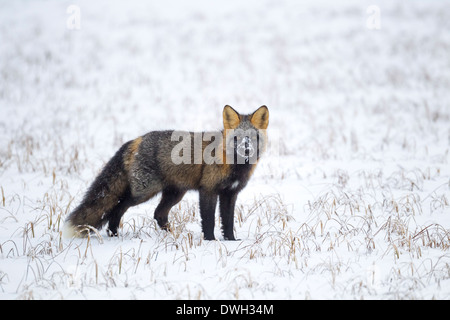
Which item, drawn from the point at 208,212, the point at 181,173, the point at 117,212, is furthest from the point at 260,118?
the point at 117,212

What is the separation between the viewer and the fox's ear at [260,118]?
5895 mm

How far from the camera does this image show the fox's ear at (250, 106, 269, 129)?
589 cm

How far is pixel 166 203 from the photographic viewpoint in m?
6.59

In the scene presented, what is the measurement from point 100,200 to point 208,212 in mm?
1602

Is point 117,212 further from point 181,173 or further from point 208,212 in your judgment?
point 208,212

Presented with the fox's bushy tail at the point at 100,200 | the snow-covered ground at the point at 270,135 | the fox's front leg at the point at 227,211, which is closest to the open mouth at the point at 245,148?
the fox's front leg at the point at 227,211

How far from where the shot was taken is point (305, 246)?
18.0ft

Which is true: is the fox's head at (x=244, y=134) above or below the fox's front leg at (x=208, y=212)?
above

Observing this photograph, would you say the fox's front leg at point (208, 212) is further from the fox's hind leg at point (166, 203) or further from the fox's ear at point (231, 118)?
the fox's ear at point (231, 118)

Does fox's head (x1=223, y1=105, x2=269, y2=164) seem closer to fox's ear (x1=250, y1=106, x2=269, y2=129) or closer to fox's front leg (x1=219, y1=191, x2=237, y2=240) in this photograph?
fox's ear (x1=250, y1=106, x2=269, y2=129)

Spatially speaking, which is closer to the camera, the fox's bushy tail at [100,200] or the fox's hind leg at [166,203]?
the fox's bushy tail at [100,200]

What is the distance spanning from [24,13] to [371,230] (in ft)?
101
